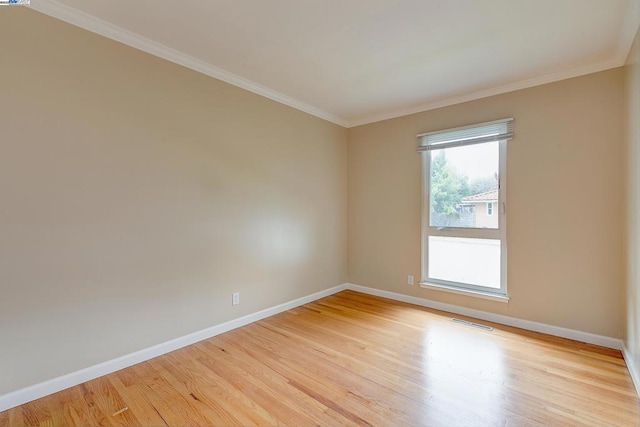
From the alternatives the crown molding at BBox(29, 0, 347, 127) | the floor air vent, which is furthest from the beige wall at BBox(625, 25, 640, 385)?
the crown molding at BBox(29, 0, 347, 127)

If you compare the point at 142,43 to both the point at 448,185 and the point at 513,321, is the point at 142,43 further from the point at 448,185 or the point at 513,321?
the point at 513,321

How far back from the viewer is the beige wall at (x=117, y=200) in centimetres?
175

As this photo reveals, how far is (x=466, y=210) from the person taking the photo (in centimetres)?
328

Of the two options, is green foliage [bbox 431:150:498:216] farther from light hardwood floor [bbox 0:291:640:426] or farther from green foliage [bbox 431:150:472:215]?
light hardwood floor [bbox 0:291:640:426]

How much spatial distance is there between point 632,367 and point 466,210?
5.82ft

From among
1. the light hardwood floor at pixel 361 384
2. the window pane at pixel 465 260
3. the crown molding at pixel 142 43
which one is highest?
the crown molding at pixel 142 43

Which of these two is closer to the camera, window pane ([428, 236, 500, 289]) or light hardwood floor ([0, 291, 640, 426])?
light hardwood floor ([0, 291, 640, 426])

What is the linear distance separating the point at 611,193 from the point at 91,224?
165 inches

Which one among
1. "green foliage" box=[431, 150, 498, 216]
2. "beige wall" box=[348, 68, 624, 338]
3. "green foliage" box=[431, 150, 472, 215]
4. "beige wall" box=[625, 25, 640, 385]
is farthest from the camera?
"green foliage" box=[431, 150, 472, 215]

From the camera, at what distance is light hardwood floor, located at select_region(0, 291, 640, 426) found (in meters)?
1.65

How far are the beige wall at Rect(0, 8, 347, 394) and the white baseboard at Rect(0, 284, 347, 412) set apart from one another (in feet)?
0.17

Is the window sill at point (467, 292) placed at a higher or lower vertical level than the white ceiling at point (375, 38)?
lower

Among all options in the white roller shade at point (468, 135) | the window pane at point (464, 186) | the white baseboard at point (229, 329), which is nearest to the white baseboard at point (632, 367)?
the white baseboard at point (229, 329)

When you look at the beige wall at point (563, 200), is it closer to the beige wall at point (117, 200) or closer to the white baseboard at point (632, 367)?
the white baseboard at point (632, 367)
